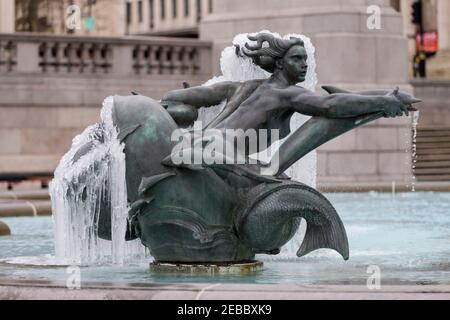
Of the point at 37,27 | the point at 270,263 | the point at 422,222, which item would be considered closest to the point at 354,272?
the point at 270,263

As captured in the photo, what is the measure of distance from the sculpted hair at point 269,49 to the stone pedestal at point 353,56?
17.2 m

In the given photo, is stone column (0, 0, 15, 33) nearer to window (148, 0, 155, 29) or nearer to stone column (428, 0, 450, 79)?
stone column (428, 0, 450, 79)

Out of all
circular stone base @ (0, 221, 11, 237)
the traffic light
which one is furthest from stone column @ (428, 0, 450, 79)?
circular stone base @ (0, 221, 11, 237)

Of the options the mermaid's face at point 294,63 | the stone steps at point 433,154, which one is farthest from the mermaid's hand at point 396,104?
the stone steps at point 433,154

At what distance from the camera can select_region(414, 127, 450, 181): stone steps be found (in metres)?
29.0

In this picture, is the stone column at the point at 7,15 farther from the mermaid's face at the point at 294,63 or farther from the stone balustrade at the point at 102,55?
the mermaid's face at the point at 294,63

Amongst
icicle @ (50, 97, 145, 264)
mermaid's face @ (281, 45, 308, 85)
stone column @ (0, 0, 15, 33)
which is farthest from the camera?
stone column @ (0, 0, 15, 33)

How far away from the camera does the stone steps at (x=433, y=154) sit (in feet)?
95.0

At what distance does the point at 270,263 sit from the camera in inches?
457

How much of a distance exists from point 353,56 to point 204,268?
1883cm

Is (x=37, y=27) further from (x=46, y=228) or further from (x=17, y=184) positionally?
(x=46, y=228)

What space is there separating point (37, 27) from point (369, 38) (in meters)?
45.0

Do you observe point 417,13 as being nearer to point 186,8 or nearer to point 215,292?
point 186,8

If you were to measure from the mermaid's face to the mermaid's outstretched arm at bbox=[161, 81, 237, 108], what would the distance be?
480 millimetres
